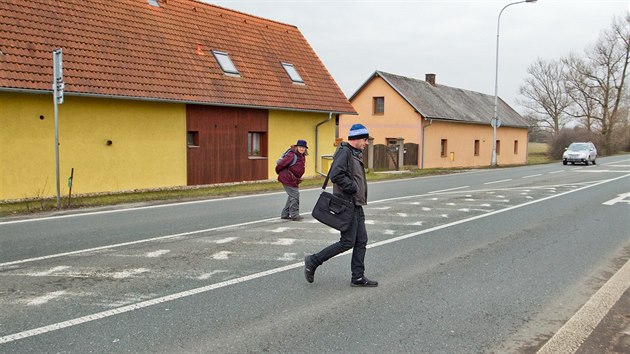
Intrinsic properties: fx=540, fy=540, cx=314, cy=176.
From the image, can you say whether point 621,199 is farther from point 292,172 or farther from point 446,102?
point 446,102

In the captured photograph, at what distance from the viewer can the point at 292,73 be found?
23203 mm

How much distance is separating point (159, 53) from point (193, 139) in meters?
3.08

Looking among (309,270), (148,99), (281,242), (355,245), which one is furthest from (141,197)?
(355,245)

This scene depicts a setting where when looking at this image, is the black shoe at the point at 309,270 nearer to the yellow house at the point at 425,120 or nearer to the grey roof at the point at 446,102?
the yellow house at the point at 425,120

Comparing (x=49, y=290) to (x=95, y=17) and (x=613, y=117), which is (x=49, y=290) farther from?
(x=613, y=117)

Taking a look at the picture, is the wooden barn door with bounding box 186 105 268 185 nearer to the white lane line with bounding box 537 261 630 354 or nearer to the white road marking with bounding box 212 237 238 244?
the white road marking with bounding box 212 237 238 244

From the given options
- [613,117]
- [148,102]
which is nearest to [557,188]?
[148,102]

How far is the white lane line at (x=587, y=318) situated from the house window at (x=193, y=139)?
14.3 m

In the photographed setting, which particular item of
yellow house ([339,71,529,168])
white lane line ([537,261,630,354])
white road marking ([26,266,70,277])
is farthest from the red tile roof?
white lane line ([537,261,630,354])

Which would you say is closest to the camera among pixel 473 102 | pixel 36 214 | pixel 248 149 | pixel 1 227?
pixel 1 227

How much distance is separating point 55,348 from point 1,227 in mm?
6440

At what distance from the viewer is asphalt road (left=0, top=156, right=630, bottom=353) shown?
4.46m

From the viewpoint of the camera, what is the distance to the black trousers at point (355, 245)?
5973mm

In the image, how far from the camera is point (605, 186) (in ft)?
63.5
